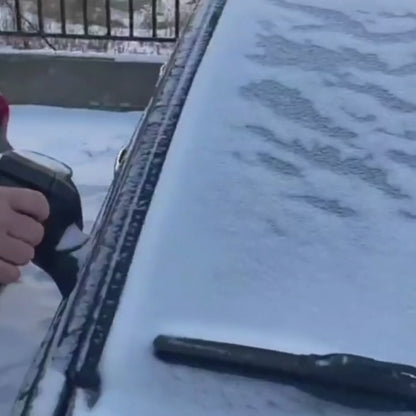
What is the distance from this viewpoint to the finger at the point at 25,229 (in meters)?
1.90

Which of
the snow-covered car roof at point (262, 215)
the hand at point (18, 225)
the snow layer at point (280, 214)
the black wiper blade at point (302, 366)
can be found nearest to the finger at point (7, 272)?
the hand at point (18, 225)

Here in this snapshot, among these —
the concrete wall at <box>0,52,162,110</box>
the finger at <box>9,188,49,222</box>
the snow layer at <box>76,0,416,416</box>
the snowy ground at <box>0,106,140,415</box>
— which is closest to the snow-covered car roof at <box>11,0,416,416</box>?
the snow layer at <box>76,0,416,416</box>

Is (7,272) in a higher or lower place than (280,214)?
lower

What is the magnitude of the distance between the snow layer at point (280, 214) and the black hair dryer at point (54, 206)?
30 cm

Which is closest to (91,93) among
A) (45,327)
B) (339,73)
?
(45,327)

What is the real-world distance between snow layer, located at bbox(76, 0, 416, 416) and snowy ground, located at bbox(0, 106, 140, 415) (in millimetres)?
A: 696

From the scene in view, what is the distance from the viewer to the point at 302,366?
4.95 ft

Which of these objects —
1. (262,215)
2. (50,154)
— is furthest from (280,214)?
(50,154)

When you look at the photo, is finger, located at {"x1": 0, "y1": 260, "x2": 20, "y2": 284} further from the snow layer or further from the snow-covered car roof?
the snow layer

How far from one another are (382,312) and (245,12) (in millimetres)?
758

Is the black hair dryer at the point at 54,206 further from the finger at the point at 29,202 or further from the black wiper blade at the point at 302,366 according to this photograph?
the black wiper blade at the point at 302,366

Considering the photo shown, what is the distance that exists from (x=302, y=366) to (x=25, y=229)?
24.6 inches

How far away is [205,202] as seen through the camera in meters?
1.72

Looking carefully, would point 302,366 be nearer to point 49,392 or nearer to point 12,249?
point 49,392
